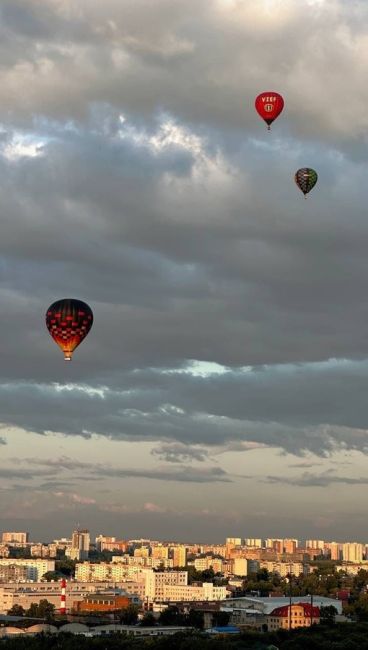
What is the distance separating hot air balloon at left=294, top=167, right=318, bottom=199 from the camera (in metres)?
55.2

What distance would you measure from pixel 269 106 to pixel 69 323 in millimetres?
11876

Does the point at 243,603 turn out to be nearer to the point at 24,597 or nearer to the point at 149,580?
the point at 24,597

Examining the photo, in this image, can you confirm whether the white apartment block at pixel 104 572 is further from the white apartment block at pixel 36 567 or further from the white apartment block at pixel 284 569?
the white apartment block at pixel 284 569

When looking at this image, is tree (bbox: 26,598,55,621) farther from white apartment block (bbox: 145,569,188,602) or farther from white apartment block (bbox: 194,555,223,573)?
white apartment block (bbox: 194,555,223,573)

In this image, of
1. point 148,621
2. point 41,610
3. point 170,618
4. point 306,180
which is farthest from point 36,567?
point 306,180

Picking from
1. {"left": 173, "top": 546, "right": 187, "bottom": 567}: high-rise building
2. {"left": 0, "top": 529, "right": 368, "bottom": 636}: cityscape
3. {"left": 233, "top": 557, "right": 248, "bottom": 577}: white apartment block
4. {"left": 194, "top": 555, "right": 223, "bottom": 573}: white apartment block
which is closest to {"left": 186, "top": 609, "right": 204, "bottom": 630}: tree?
{"left": 0, "top": 529, "right": 368, "bottom": 636}: cityscape

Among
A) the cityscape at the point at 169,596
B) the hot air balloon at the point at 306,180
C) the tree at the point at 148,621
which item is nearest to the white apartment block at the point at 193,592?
the cityscape at the point at 169,596

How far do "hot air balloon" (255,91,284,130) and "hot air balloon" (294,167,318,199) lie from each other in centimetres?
589

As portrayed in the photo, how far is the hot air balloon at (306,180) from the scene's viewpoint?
2172 inches

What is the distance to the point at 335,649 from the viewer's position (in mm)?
60062

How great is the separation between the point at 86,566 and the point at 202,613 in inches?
2205

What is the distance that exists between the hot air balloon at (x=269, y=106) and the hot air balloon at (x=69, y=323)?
10702 mm

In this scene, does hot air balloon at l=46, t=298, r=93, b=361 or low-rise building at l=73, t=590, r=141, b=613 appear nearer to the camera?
hot air balloon at l=46, t=298, r=93, b=361

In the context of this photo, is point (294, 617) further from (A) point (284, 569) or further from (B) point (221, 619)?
(A) point (284, 569)
